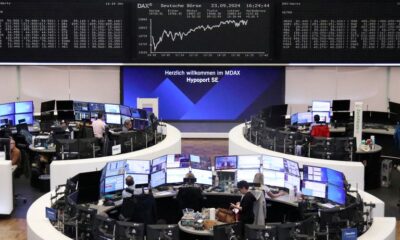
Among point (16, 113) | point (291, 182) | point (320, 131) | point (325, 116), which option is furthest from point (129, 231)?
point (325, 116)

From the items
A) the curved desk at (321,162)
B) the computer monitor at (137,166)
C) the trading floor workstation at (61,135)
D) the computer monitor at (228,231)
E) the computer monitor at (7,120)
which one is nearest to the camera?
the computer monitor at (228,231)

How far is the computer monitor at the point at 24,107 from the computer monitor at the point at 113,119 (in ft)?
5.76

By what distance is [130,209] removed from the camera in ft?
31.9

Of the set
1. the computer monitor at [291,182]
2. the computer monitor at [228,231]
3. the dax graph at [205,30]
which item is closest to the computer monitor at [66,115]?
the dax graph at [205,30]

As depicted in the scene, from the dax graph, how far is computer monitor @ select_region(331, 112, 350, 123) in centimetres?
258

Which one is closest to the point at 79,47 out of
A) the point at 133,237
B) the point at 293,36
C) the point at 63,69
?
→ the point at 63,69

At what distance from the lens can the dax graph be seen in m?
18.3

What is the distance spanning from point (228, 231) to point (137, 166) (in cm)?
320

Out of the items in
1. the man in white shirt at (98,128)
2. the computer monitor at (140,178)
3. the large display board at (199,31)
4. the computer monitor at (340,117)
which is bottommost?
the computer monitor at (140,178)

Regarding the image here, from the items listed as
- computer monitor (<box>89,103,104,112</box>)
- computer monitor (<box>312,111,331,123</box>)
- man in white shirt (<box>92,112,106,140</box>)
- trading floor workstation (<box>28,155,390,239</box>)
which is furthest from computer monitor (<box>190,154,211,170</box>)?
computer monitor (<box>312,111,331,123</box>)

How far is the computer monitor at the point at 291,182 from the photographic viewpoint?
11.2 metres

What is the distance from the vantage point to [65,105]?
56.2 ft

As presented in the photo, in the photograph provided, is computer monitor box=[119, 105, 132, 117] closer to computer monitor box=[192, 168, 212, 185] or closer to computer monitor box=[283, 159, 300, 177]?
computer monitor box=[192, 168, 212, 185]

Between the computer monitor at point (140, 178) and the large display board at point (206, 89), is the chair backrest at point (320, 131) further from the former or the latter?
the computer monitor at point (140, 178)
